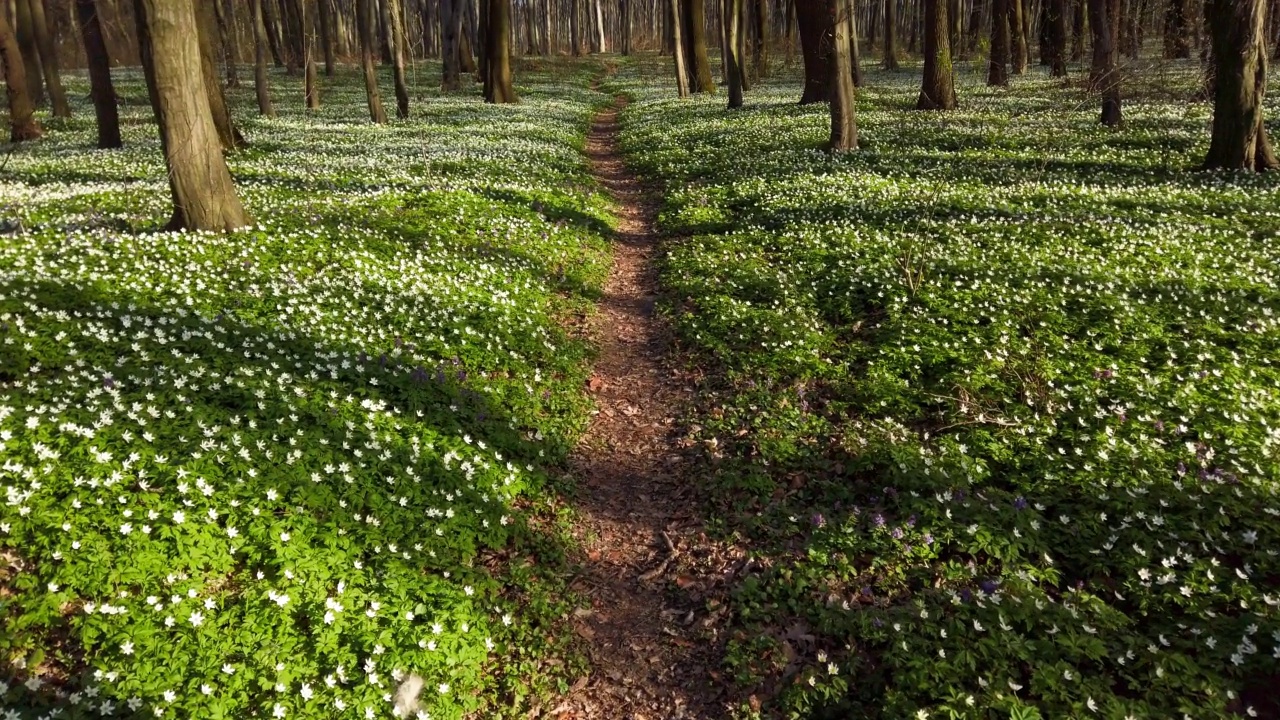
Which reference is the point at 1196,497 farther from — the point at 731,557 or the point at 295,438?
the point at 295,438

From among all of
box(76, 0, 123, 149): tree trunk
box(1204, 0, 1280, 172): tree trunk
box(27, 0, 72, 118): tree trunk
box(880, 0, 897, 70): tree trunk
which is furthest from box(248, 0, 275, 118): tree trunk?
box(880, 0, 897, 70): tree trunk

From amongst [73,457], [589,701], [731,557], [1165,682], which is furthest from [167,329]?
[1165,682]

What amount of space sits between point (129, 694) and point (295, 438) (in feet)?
8.45

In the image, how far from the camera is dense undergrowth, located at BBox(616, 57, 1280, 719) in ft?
15.7

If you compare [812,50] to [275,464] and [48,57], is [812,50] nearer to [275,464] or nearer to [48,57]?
[275,464]

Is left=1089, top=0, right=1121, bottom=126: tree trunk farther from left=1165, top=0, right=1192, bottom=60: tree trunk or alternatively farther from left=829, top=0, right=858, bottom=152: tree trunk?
left=829, top=0, right=858, bottom=152: tree trunk

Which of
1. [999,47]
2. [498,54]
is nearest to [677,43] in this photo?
[498,54]

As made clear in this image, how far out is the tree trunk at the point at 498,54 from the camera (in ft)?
117

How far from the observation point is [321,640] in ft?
15.1

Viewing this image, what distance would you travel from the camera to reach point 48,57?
2941 centimetres

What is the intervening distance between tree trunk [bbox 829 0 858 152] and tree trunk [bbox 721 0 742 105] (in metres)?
12.7

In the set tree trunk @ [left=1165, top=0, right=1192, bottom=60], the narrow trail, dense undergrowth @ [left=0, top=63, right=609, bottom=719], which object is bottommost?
the narrow trail

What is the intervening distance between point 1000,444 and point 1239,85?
48.8 ft

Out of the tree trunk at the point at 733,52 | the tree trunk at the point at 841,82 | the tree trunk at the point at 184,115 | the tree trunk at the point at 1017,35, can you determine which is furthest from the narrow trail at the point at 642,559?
the tree trunk at the point at 1017,35
